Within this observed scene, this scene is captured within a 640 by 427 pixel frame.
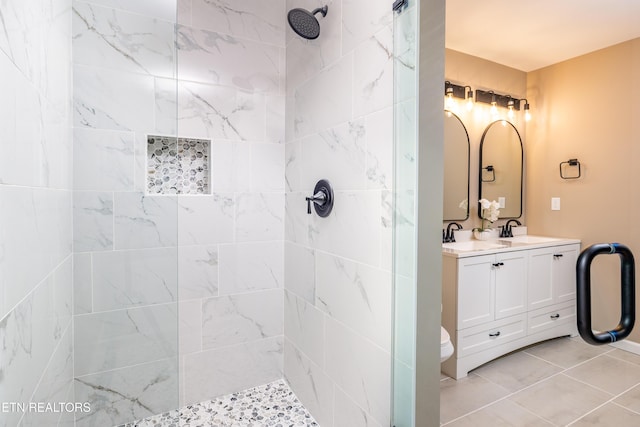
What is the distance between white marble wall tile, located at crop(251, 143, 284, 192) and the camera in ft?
6.59

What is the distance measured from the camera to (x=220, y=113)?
1.89 metres

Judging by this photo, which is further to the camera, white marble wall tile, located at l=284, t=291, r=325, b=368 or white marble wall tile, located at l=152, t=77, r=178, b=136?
white marble wall tile, located at l=284, t=291, r=325, b=368

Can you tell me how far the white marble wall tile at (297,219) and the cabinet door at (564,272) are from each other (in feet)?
3.82

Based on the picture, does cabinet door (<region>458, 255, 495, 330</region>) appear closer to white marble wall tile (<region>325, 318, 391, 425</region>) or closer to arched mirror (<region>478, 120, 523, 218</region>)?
arched mirror (<region>478, 120, 523, 218</region>)

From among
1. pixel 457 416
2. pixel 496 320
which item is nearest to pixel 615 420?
pixel 457 416

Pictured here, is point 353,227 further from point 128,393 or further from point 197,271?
point 128,393

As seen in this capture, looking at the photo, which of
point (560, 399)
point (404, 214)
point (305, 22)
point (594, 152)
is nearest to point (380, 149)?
point (404, 214)

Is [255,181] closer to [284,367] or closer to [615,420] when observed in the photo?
[284,367]

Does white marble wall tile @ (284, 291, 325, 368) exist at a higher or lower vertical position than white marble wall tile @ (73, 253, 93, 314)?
lower

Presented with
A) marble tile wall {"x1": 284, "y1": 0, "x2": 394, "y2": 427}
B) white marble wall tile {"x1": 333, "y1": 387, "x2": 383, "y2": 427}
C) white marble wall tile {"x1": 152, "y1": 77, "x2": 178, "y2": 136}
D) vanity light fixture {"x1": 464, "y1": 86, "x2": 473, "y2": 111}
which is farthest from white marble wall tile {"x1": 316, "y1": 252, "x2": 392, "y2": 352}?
vanity light fixture {"x1": 464, "y1": 86, "x2": 473, "y2": 111}

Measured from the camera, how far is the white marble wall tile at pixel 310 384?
162 cm

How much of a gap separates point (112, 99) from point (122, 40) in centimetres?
26

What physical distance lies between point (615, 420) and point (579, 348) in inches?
13.5

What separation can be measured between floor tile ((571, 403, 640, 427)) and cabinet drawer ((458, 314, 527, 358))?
3.21ft
